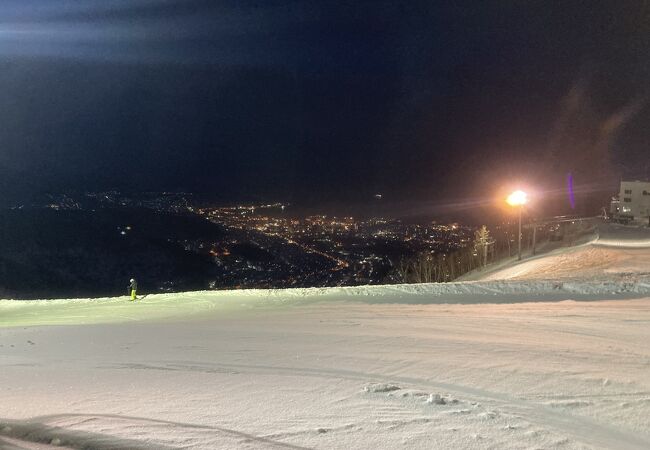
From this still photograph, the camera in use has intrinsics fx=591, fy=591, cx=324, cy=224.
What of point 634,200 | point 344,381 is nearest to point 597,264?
point 344,381

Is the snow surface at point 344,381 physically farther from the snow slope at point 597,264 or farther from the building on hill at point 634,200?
the building on hill at point 634,200

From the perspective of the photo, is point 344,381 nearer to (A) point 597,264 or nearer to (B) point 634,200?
(A) point 597,264

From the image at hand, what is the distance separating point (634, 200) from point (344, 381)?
6424 cm

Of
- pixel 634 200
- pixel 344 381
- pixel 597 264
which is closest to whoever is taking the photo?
pixel 344 381

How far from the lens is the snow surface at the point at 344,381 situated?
4.88 m

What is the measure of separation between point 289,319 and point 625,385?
7.94 metres

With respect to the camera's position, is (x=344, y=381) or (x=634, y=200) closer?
(x=344, y=381)

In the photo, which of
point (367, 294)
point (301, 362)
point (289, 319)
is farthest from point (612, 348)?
point (367, 294)

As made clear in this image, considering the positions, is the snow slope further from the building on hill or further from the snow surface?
the building on hill

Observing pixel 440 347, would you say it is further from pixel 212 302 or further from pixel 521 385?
pixel 212 302

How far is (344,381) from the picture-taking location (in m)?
6.50

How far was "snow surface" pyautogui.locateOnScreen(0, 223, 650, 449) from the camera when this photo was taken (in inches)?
192

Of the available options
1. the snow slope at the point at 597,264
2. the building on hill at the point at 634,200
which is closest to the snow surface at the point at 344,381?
the snow slope at the point at 597,264

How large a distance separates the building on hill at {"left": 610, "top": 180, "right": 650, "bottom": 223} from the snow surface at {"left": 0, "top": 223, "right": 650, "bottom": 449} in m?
52.8
